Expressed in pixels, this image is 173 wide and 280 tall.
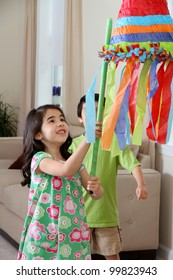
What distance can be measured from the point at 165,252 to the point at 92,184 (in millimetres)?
2091

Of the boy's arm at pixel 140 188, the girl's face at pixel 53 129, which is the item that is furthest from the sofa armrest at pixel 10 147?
the girl's face at pixel 53 129

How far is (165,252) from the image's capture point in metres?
4.23

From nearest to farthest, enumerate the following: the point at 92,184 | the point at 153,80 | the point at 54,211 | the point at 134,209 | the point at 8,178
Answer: the point at 153,80, the point at 92,184, the point at 54,211, the point at 134,209, the point at 8,178

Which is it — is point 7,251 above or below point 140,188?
below

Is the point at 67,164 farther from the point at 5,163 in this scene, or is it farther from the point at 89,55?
the point at 89,55

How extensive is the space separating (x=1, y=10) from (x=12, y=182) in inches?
127

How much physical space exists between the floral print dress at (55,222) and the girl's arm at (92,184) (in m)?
0.04

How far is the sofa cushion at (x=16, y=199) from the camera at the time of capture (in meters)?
4.16

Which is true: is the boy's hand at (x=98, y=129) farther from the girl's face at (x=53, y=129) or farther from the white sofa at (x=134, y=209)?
the white sofa at (x=134, y=209)

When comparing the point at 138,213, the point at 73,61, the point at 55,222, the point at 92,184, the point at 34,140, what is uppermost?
the point at 73,61

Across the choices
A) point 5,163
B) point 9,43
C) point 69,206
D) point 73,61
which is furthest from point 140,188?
point 9,43

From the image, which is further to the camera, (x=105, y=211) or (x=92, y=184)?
(x=105, y=211)

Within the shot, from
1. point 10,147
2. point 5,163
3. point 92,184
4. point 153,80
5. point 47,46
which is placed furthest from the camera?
point 47,46

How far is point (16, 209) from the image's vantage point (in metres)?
4.30
